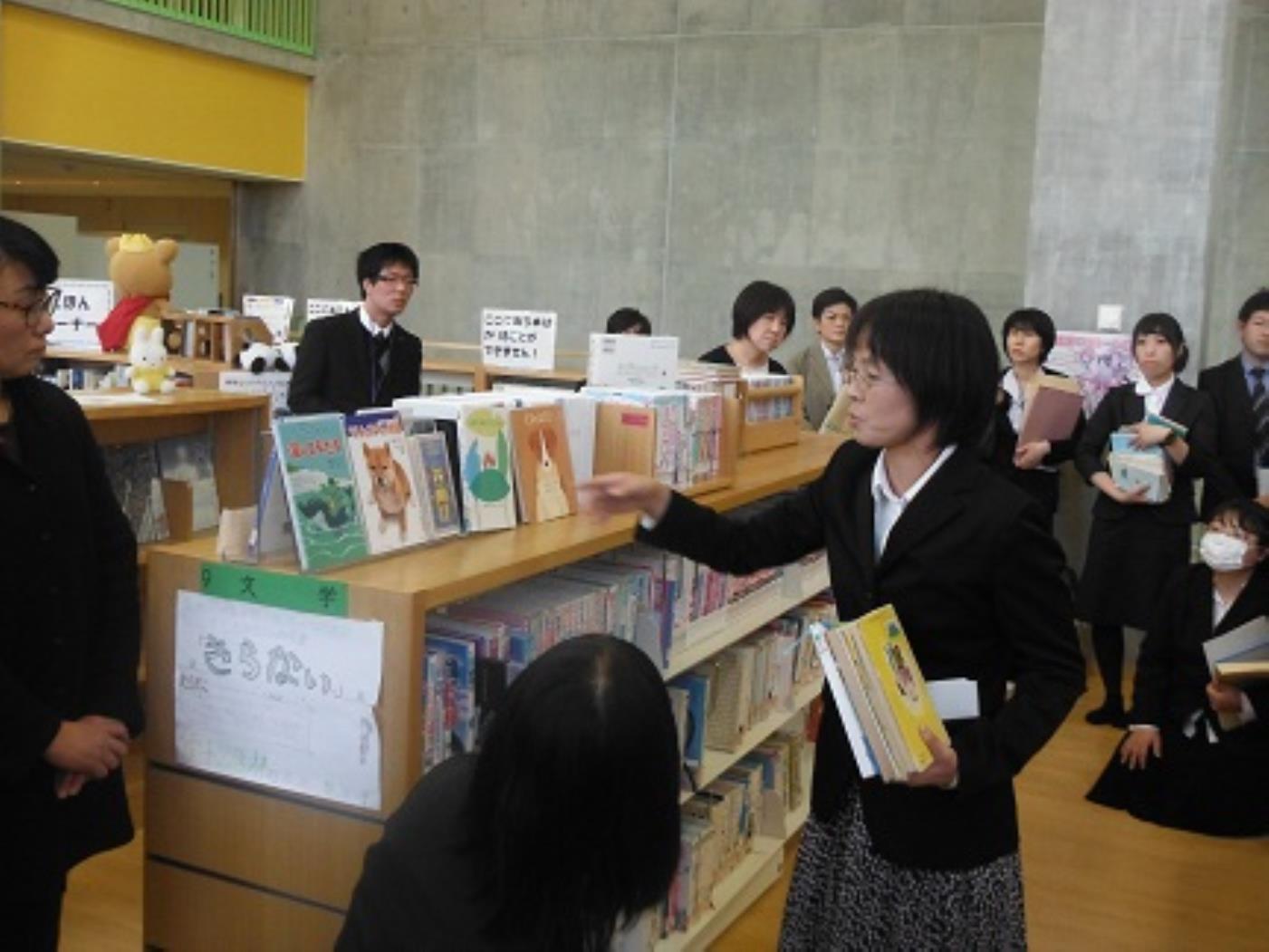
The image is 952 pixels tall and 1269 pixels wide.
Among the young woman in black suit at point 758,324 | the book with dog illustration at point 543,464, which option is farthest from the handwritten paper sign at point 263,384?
the book with dog illustration at point 543,464

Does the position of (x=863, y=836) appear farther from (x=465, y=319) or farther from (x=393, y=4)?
(x=393, y=4)

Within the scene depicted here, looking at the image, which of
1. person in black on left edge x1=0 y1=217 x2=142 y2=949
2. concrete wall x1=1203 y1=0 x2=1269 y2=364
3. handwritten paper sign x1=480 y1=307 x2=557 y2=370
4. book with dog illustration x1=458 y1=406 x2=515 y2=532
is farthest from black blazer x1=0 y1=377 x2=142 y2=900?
concrete wall x1=1203 y1=0 x2=1269 y2=364

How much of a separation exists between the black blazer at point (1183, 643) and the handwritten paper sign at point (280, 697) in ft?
11.8

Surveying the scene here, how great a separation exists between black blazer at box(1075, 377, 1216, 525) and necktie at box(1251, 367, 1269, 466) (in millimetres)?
169

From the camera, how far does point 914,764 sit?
2006 mm

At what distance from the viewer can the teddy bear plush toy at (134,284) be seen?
22.0ft

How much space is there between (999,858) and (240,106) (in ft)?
32.9

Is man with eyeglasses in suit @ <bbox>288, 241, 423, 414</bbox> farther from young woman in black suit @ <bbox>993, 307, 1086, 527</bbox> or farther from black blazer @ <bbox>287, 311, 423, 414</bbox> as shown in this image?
young woman in black suit @ <bbox>993, 307, 1086, 527</bbox>

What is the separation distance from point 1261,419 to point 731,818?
11.2 ft

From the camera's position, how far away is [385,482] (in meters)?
2.65

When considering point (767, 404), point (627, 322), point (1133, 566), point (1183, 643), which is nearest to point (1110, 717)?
point (1133, 566)

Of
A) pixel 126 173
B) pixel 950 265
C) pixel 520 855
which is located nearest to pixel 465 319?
pixel 126 173

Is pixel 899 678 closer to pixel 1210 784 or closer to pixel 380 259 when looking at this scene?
pixel 1210 784

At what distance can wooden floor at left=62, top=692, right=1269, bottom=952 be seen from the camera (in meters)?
3.90
